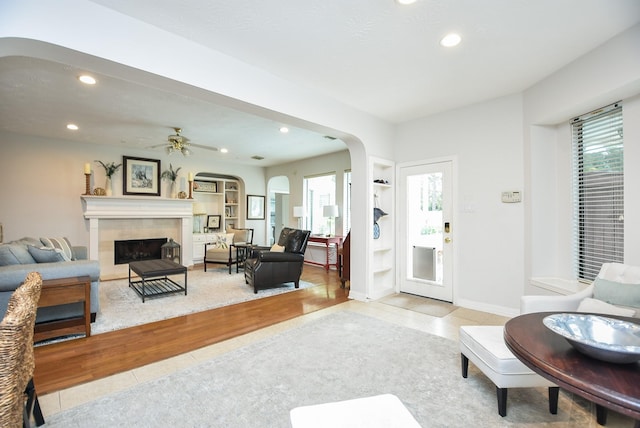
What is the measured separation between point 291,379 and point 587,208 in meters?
3.38

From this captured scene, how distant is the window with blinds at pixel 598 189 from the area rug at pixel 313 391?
165 centimetres

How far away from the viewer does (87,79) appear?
124 inches

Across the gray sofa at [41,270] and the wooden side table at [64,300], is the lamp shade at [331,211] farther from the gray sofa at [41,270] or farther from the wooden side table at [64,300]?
the wooden side table at [64,300]

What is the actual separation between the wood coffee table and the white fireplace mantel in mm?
1718

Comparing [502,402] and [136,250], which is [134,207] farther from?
[502,402]

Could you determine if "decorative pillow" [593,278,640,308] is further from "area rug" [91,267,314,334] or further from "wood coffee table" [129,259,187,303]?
"wood coffee table" [129,259,187,303]

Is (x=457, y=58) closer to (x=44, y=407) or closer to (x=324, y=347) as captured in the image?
(x=324, y=347)

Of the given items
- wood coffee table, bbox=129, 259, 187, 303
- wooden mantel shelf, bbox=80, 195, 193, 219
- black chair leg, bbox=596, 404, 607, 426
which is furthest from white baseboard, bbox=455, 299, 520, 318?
wooden mantel shelf, bbox=80, 195, 193, 219

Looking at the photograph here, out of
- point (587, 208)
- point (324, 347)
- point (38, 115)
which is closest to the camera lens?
point (324, 347)

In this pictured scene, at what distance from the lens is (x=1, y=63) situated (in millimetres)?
2838

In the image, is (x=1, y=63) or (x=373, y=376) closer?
(x=373, y=376)

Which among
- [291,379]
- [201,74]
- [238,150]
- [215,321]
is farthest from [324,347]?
[238,150]

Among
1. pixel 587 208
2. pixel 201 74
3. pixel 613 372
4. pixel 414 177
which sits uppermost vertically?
pixel 201 74

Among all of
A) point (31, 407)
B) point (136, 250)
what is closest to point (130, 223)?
point (136, 250)
